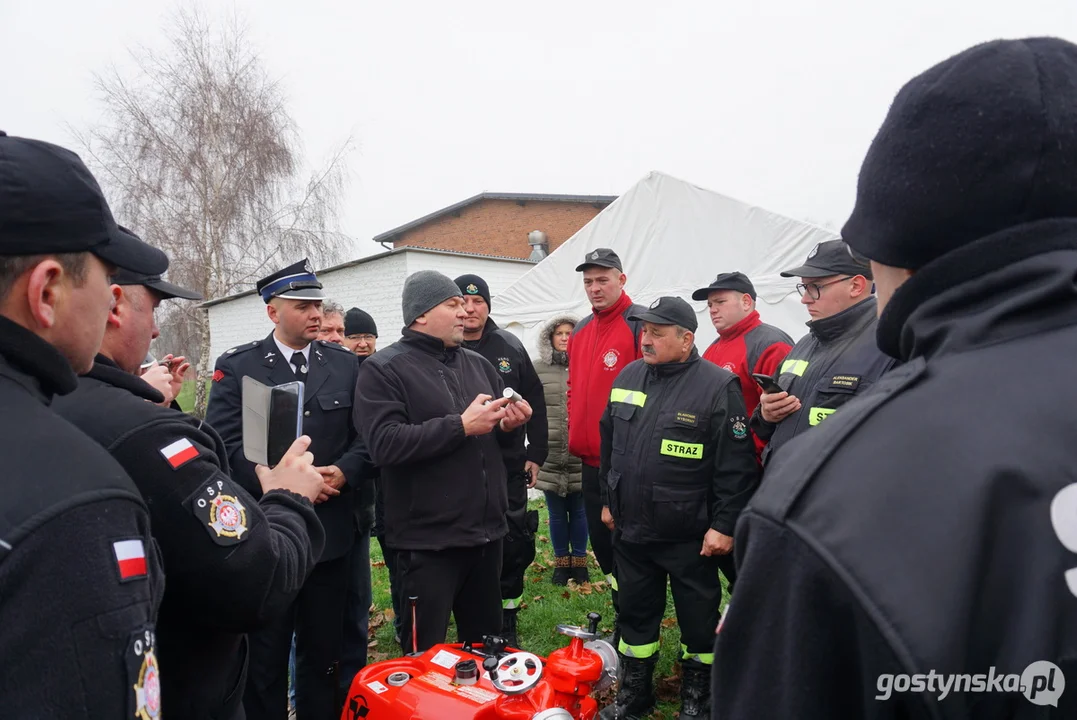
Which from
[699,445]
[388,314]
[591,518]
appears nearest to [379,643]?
Answer: [591,518]

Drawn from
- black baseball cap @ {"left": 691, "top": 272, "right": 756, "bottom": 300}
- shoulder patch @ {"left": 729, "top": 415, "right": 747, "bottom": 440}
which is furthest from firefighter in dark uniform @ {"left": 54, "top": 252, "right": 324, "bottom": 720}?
black baseball cap @ {"left": 691, "top": 272, "right": 756, "bottom": 300}

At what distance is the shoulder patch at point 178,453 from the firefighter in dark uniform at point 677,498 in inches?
103

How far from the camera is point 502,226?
89.8 ft

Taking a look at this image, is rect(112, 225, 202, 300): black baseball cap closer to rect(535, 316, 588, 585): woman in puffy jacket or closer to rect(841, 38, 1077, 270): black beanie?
rect(841, 38, 1077, 270): black beanie

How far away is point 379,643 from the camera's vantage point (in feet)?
15.8

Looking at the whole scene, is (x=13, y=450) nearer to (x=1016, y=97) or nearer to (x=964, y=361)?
(x=964, y=361)

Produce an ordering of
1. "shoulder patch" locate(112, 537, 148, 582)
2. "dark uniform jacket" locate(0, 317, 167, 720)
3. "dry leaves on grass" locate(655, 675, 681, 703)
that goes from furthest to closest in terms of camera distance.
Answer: "dry leaves on grass" locate(655, 675, 681, 703) < "shoulder patch" locate(112, 537, 148, 582) < "dark uniform jacket" locate(0, 317, 167, 720)

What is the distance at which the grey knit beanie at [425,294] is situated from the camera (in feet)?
11.5

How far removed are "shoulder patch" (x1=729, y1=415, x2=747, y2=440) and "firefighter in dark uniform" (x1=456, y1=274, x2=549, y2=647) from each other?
53.5 inches

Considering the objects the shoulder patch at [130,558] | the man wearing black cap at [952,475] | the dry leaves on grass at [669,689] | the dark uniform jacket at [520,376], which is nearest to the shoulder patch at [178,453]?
the shoulder patch at [130,558]

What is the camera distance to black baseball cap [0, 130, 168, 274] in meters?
1.14

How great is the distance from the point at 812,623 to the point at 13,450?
1201 mm

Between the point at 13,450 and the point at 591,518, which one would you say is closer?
the point at 13,450

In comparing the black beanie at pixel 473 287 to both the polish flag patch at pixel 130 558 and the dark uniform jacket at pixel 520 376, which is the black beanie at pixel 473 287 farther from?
the polish flag patch at pixel 130 558
